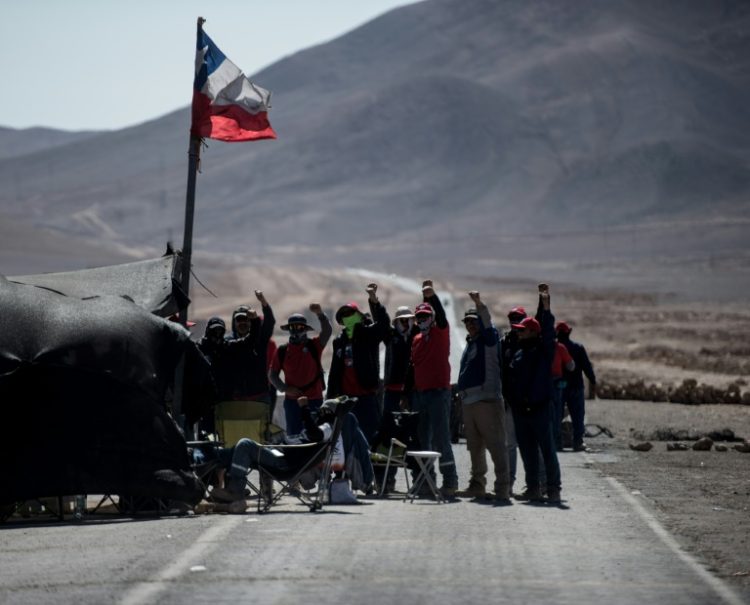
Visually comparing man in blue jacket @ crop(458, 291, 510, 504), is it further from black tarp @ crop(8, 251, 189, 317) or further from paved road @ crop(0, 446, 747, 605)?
black tarp @ crop(8, 251, 189, 317)

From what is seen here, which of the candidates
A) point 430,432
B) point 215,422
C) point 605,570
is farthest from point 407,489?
point 605,570

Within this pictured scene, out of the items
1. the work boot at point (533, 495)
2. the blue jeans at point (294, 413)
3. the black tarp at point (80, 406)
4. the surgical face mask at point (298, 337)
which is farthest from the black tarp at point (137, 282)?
the work boot at point (533, 495)

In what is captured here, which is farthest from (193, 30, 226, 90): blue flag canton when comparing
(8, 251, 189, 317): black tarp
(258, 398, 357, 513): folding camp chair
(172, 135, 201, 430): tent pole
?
(258, 398, 357, 513): folding camp chair

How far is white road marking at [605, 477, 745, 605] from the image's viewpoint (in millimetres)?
8773

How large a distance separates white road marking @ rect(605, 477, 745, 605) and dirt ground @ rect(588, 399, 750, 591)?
0.27ft

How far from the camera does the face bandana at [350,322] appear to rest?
573 inches

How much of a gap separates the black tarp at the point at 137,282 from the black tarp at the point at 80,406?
3.70 ft

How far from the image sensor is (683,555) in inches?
408

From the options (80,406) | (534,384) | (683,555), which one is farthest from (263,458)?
(683,555)

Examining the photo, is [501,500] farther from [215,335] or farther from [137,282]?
[137,282]

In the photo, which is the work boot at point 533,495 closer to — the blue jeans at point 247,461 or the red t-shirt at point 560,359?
the blue jeans at point 247,461

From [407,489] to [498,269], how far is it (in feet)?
514

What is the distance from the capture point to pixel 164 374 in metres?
13.2

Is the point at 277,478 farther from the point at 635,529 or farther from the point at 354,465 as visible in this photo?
the point at 635,529
